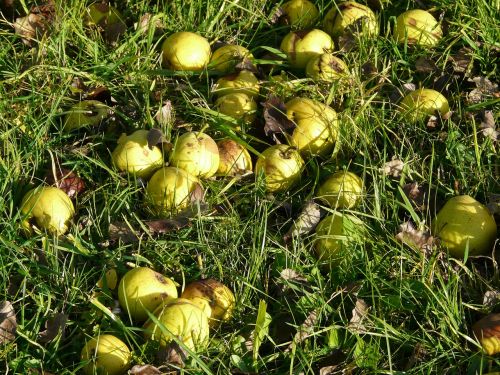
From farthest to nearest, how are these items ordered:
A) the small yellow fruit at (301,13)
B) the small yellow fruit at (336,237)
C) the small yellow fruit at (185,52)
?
the small yellow fruit at (301,13) → the small yellow fruit at (185,52) → the small yellow fruit at (336,237)

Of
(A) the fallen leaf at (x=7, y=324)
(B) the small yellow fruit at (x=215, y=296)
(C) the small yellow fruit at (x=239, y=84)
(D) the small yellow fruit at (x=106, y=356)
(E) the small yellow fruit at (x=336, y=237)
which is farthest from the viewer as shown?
(C) the small yellow fruit at (x=239, y=84)

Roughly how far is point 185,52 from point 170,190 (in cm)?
108

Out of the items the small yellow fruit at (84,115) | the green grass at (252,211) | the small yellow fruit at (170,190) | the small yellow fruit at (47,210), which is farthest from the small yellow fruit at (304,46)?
the small yellow fruit at (47,210)

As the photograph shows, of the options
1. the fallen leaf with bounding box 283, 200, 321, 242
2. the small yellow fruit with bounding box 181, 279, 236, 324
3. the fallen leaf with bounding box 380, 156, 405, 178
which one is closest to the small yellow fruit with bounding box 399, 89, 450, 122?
the fallen leaf with bounding box 380, 156, 405, 178

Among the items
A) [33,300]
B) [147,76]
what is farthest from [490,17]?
[33,300]

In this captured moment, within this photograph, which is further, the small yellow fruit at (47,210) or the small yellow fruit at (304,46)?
the small yellow fruit at (304,46)

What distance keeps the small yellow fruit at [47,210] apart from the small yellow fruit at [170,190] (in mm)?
361

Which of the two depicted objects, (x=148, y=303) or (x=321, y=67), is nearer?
(x=148, y=303)

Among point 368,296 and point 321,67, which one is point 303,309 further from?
point 321,67

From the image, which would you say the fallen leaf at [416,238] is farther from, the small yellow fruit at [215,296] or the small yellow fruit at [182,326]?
the small yellow fruit at [182,326]

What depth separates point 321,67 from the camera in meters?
4.32

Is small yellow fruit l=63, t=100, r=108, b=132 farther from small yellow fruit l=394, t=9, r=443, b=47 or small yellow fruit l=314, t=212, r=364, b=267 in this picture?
small yellow fruit l=394, t=9, r=443, b=47

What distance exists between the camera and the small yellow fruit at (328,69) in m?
4.31

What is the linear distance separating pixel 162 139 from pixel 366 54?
1.33m
